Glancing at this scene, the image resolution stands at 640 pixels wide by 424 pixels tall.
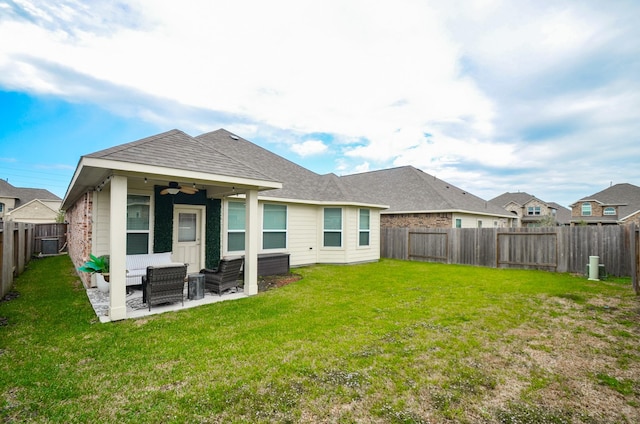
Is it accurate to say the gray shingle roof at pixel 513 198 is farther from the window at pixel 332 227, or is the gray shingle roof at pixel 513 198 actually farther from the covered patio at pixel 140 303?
the covered patio at pixel 140 303

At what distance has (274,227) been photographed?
11336mm

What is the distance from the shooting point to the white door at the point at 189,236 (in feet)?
29.2

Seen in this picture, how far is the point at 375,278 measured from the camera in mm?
→ 9711

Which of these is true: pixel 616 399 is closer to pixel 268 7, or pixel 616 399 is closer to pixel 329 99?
pixel 268 7

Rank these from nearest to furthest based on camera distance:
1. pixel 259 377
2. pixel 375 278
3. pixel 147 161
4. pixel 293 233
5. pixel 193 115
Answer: pixel 259 377 → pixel 147 161 → pixel 375 278 → pixel 293 233 → pixel 193 115

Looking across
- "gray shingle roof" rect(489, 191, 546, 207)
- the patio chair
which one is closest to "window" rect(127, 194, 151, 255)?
the patio chair

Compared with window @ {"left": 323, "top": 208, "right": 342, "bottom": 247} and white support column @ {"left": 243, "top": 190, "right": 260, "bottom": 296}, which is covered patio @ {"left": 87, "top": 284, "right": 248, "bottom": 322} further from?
window @ {"left": 323, "top": 208, "right": 342, "bottom": 247}

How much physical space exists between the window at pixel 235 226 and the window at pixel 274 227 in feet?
2.94

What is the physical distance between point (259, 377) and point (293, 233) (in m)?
8.70

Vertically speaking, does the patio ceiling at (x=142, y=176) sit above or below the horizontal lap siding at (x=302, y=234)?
above

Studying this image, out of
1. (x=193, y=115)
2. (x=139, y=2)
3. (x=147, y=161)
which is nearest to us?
(x=147, y=161)

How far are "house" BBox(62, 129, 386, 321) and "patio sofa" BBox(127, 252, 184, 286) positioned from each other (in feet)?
2.15

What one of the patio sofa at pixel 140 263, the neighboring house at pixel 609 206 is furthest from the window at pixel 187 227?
the neighboring house at pixel 609 206

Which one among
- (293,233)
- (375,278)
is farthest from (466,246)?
(293,233)
